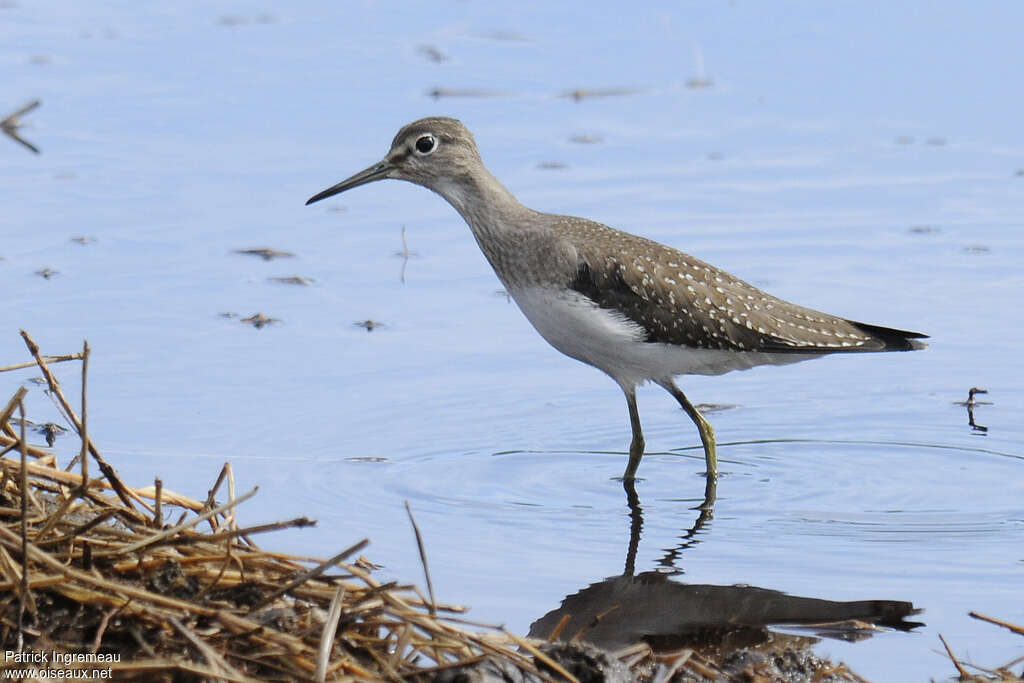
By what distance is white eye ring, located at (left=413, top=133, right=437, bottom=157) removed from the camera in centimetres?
880

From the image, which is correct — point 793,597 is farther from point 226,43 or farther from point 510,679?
point 226,43

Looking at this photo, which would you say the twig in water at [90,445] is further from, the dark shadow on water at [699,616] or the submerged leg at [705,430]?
the submerged leg at [705,430]

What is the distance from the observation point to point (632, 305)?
8.22 meters

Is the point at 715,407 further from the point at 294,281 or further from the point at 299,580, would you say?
the point at 299,580

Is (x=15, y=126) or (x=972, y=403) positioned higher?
(x=15, y=126)

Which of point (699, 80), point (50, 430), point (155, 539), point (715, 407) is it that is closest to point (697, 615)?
point (155, 539)

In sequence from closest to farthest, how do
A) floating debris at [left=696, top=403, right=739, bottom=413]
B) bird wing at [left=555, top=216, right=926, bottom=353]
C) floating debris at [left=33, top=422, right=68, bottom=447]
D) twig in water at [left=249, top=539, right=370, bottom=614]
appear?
twig in water at [left=249, top=539, right=370, bottom=614] → floating debris at [left=33, top=422, right=68, bottom=447] → bird wing at [left=555, top=216, right=926, bottom=353] → floating debris at [left=696, top=403, right=739, bottom=413]

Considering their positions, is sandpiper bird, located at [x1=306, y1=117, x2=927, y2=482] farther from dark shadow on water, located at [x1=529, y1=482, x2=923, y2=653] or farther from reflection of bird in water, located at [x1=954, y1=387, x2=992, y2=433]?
dark shadow on water, located at [x1=529, y1=482, x2=923, y2=653]

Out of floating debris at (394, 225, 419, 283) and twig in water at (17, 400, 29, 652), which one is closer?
twig in water at (17, 400, 29, 652)

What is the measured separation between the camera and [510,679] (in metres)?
5.00

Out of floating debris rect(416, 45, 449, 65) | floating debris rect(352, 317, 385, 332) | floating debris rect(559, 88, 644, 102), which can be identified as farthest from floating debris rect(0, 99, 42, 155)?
floating debris rect(416, 45, 449, 65)

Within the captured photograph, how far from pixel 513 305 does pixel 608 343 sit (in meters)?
2.06

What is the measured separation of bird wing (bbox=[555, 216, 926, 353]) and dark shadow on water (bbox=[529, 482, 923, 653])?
175cm

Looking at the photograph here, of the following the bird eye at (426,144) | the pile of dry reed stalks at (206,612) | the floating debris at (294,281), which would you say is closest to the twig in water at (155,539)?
the pile of dry reed stalks at (206,612)
